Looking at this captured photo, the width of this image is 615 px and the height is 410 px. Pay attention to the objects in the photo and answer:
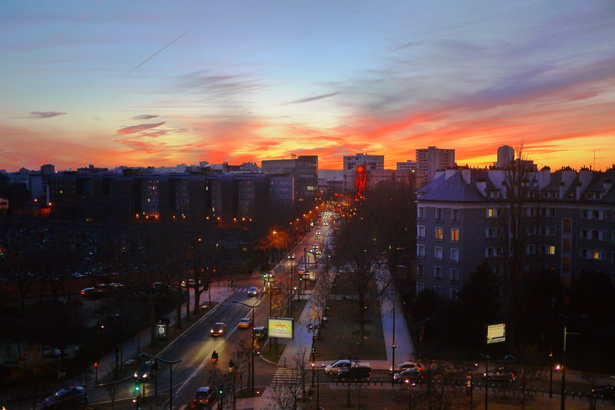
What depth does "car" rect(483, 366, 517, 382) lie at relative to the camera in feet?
78.0

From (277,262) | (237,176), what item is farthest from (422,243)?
(237,176)

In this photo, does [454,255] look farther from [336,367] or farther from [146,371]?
[146,371]

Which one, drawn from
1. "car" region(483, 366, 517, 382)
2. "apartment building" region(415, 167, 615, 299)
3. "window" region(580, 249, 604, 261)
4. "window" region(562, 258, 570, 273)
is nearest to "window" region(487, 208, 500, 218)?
"apartment building" region(415, 167, 615, 299)

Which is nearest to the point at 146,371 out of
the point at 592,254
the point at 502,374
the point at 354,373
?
the point at 354,373

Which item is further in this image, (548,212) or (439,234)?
(548,212)

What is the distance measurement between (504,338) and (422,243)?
44.9 feet

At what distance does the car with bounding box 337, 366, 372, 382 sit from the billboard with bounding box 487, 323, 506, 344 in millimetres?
6966

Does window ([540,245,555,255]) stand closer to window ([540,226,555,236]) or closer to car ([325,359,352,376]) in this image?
window ([540,226,555,236])

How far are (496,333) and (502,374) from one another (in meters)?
2.59

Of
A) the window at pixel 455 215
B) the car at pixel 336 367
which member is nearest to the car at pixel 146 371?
the car at pixel 336 367

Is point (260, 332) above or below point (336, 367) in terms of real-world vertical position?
below

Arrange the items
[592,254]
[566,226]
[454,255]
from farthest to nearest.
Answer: [566,226] < [454,255] < [592,254]

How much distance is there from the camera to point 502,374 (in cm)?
2488

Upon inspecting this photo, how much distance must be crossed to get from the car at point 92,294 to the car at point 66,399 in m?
21.9
